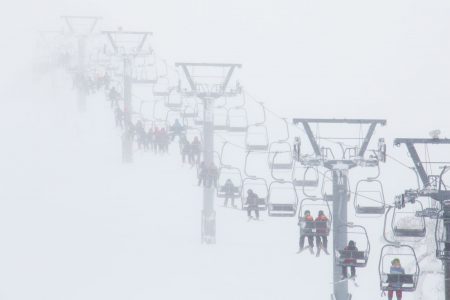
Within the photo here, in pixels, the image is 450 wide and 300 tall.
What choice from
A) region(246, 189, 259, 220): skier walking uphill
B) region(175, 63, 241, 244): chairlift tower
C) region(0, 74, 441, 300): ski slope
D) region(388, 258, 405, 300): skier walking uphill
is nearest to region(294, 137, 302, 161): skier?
region(388, 258, 405, 300): skier walking uphill

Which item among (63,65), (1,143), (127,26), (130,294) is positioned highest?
(127,26)

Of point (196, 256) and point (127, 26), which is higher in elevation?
point (127, 26)

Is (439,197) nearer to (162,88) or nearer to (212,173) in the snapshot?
(212,173)

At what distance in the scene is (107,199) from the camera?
32125 mm

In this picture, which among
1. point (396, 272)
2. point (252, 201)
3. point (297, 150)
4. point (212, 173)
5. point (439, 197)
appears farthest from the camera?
point (212, 173)

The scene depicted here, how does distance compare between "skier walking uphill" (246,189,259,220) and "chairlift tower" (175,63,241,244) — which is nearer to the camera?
"skier walking uphill" (246,189,259,220)

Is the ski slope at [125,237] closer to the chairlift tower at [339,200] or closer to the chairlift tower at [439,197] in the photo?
the chairlift tower at [339,200]

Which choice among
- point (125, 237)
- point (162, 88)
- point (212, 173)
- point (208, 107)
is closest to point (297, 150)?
point (212, 173)

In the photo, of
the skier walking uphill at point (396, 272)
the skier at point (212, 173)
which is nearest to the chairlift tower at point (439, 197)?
the skier walking uphill at point (396, 272)

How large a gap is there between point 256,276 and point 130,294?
11.0 feet

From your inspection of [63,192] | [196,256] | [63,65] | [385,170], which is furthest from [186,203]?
[385,170]

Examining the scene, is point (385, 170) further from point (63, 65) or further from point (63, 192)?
point (63, 192)

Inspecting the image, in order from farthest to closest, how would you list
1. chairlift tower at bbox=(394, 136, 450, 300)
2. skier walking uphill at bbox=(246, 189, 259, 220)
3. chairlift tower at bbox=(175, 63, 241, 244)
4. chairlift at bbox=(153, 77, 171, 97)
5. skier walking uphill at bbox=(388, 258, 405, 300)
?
chairlift at bbox=(153, 77, 171, 97) → chairlift tower at bbox=(175, 63, 241, 244) → skier walking uphill at bbox=(246, 189, 259, 220) → skier walking uphill at bbox=(388, 258, 405, 300) → chairlift tower at bbox=(394, 136, 450, 300)

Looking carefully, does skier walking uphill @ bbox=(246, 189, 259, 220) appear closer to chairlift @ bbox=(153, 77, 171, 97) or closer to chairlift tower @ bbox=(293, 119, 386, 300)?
chairlift tower @ bbox=(293, 119, 386, 300)
